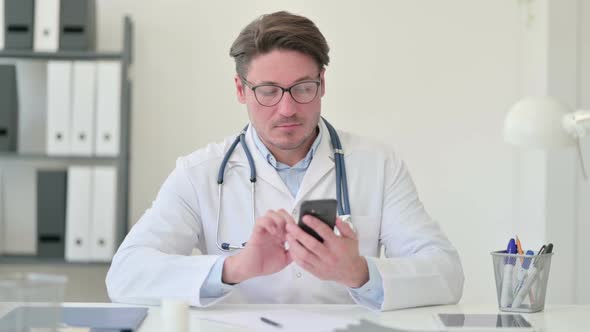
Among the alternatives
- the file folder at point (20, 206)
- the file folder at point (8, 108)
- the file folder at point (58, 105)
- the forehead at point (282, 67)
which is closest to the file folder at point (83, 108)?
the file folder at point (58, 105)

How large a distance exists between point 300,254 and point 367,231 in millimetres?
480

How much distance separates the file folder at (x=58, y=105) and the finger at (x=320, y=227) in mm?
1951

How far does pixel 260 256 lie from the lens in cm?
170

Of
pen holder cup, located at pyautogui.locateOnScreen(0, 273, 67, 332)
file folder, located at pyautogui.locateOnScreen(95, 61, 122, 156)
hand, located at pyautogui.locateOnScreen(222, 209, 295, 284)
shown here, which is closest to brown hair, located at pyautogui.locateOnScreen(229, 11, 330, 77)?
hand, located at pyautogui.locateOnScreen(222, 209, 295, 284)

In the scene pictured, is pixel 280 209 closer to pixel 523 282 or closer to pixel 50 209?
pixel 523 282

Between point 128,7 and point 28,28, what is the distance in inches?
17.8

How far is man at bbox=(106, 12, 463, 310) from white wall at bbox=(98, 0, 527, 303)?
139cm

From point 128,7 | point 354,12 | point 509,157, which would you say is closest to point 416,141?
point 509,157

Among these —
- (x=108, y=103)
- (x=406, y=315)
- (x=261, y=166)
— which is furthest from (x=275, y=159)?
(x=108, y=103)

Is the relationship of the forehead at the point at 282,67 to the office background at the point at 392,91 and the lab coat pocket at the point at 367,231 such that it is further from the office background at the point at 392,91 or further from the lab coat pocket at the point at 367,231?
the office background at the point at 392,91

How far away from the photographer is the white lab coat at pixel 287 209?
1.86 m

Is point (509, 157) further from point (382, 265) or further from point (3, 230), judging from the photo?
point (3, 230)

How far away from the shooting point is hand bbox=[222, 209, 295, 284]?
5.42 feet

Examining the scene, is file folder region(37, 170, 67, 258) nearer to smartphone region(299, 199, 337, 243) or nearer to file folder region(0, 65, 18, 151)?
file folder region(0, 65, 18, 151)
